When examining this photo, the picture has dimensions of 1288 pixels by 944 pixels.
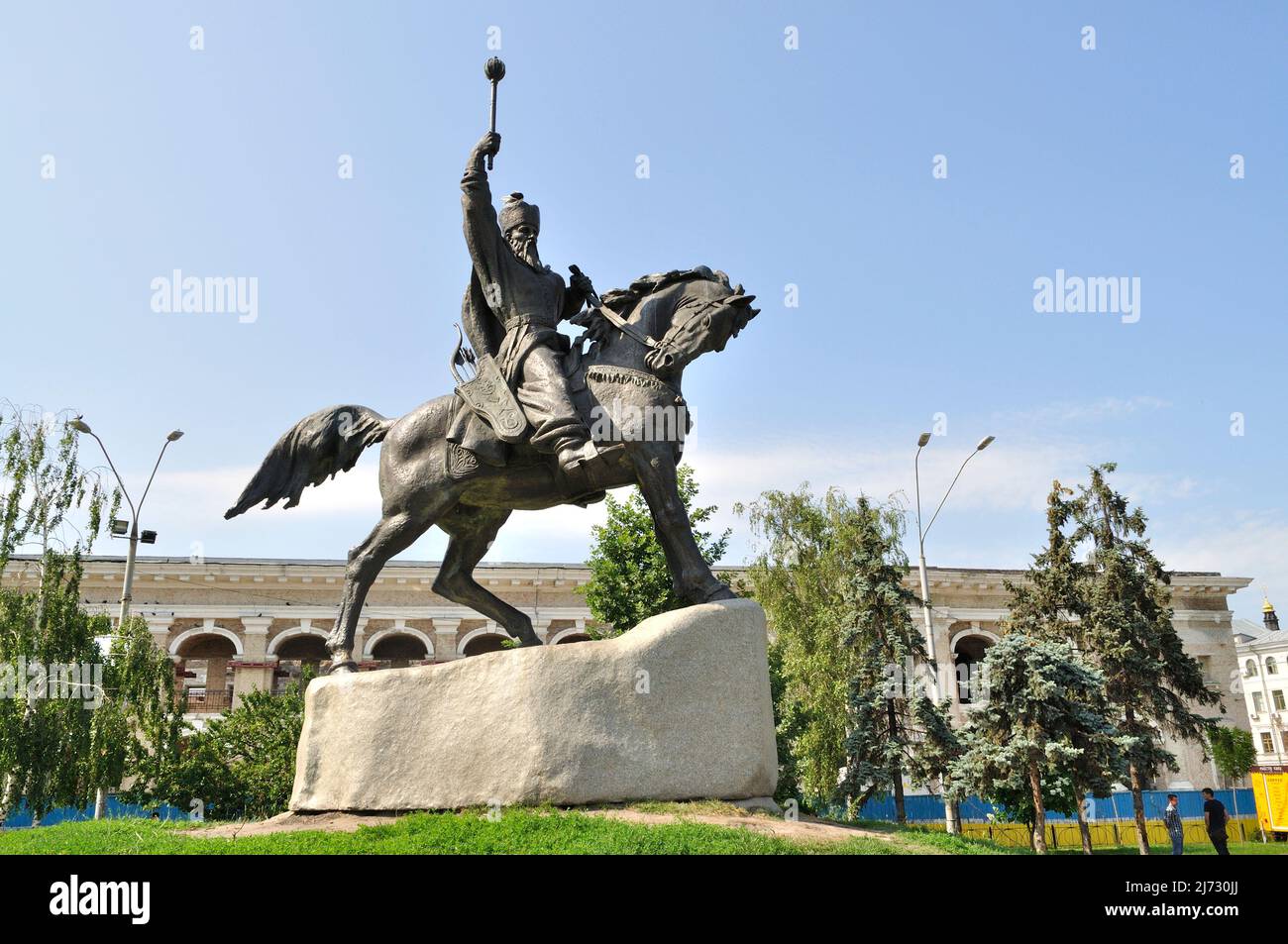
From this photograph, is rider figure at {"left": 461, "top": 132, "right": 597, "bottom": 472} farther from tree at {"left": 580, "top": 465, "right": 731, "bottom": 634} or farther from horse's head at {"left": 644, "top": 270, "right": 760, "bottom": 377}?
tree at {"left": 580, "top": 465, "right": 731, "bottom": 634}

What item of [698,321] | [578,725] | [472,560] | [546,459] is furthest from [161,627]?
[578,725]

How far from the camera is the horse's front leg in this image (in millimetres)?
7129

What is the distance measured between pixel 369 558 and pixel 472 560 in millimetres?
955

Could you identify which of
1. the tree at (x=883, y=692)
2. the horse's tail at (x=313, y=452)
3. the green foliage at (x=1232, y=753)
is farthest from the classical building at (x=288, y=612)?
the horse's tail at (x=313, y=452)

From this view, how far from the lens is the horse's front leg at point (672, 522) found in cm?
713

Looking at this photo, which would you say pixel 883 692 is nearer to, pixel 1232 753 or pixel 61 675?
pixel 61 675

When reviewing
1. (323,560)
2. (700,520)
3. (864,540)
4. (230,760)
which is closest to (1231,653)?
(864,540)

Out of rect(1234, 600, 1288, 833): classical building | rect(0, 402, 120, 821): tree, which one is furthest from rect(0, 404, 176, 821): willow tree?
rect(1234, 600, 1288, 833): classical building

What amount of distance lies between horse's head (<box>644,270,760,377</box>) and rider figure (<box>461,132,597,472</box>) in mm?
814

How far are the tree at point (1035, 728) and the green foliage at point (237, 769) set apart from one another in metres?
13.0

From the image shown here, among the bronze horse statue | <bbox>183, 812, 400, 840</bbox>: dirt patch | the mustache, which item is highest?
the mustache

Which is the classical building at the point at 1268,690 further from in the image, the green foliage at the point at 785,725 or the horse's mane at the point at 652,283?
the horse's mane at the point at 652,283
